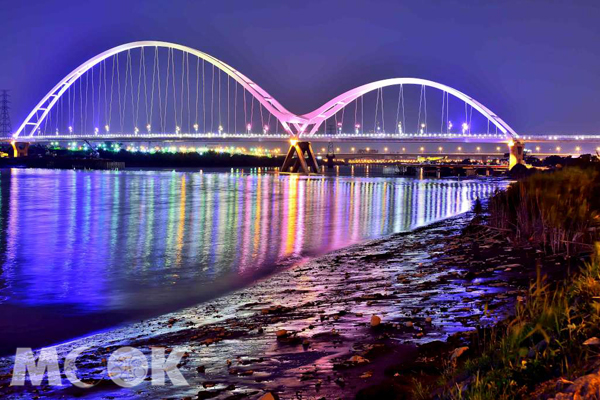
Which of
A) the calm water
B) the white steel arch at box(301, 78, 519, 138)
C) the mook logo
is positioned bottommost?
the calm water

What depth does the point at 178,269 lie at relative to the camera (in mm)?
14617

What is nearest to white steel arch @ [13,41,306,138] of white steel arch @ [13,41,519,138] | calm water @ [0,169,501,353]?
white steel arch @ [13,41,519,138]

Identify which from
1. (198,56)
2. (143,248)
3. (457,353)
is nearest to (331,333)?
(457,353)

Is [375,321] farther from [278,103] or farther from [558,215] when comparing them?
[278,103]

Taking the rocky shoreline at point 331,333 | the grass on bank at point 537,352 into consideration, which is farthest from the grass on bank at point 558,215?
the grass on bank at point 537,352

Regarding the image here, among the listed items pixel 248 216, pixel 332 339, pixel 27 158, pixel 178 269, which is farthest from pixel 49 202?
pixel 27 158

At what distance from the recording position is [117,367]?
21.1ft

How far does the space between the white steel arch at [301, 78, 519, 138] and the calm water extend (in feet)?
269

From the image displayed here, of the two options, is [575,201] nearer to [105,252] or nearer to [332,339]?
[332,339]

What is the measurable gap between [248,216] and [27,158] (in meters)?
140

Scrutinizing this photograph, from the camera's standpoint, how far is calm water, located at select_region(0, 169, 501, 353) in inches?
402

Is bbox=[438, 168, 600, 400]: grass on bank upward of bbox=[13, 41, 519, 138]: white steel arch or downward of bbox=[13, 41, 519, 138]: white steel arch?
downward

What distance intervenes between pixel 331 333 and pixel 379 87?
117 metres

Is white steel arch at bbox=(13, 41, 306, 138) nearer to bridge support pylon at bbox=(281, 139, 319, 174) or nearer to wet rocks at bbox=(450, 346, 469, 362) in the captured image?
bridge support pylon at bbox=(281, 139, 319, 174)
